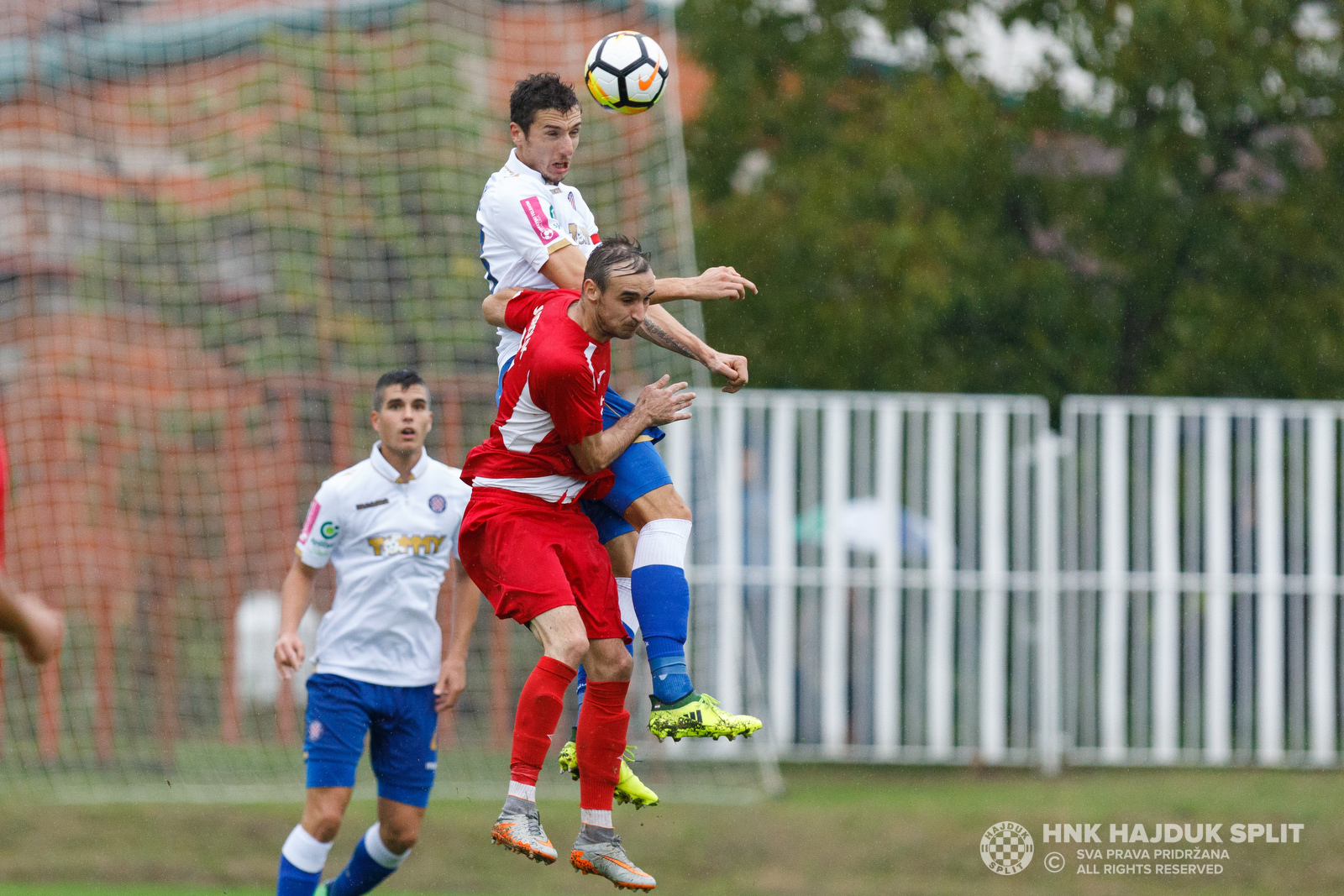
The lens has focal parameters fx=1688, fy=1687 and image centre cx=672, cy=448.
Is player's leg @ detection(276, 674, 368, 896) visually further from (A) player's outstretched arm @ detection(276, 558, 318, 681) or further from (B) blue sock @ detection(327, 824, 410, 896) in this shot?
(B) blue sock @ detection(327, 824, 410, 896)

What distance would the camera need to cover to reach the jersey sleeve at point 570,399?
627 cm

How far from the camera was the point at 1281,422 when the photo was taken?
1455cm

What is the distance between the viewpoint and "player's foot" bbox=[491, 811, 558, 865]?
6.28 meters

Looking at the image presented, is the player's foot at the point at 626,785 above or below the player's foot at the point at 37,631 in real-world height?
below

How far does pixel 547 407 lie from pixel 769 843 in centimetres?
674

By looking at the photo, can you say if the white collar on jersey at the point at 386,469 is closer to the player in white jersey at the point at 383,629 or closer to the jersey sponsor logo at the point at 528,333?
the player in white jersey at the point at 383,629

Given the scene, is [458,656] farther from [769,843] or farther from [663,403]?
[769,843]

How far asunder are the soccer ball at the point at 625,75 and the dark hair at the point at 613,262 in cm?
83

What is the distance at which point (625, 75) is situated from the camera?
6.84 metres

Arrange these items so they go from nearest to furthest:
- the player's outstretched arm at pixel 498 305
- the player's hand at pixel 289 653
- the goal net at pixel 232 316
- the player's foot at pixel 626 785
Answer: the player's outstretched arm at pixel 498 305
the player's foot at pixel 626 785
the player's hand at pixel 289 653
the goal net at pixel 232 316

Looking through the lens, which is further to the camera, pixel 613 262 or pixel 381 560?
pixel 381 560

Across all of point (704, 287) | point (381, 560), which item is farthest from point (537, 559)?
point (381, 560)

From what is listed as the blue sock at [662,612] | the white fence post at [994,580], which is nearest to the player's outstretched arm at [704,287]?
the blue sock at [662,612]

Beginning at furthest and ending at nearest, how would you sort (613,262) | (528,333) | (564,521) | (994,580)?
1. (994,580)
2. (564,521)
3. (528,333)
4. (613,262)
